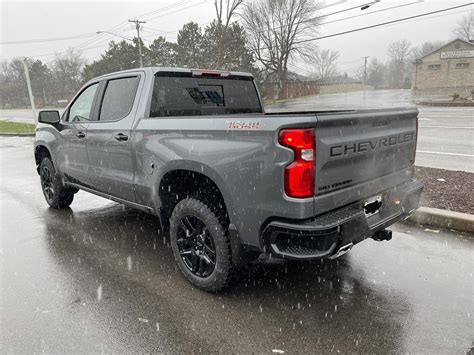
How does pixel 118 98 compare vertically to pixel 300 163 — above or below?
above

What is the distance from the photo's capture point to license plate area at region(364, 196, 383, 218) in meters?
3.02

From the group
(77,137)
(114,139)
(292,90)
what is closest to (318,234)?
(114,139)

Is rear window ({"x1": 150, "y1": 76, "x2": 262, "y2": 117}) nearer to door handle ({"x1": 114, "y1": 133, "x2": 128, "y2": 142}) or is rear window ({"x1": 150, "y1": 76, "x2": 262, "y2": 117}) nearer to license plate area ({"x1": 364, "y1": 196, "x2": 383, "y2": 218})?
door handle ({"x1": 114, "y1": 133, "x2": 128, "y2": 142})

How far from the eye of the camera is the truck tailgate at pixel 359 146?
8.52 ft

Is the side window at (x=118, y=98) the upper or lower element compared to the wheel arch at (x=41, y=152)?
upper

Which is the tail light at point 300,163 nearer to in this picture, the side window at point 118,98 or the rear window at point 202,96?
the rear window at point 202,96

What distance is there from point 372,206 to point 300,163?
0.93 meters

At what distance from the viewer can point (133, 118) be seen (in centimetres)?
390

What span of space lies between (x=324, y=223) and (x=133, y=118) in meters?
2.27

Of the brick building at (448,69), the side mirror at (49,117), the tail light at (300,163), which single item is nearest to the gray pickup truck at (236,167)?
the tail light at (300,163)

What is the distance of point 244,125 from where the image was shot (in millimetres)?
2775

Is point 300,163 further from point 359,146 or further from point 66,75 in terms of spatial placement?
point 66,75

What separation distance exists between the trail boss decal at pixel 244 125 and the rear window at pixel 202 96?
4.12 ft

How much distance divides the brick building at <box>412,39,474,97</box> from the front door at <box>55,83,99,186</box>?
146 ft
